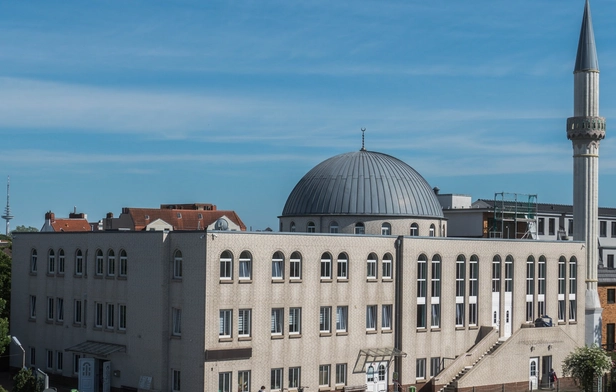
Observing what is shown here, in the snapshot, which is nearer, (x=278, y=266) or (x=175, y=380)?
(x=175, y=380)

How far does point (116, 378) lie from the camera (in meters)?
53.9

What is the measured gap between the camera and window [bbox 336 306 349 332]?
54719 millimetres

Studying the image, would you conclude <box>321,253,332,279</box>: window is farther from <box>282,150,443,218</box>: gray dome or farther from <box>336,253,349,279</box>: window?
<box>282,150,443,218</box>: gray dome

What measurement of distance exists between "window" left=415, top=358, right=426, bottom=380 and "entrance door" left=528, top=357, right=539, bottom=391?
25.5 feet

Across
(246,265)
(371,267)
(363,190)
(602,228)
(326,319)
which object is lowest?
(326,319)

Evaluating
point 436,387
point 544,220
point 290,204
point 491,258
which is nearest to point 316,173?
point 290,204

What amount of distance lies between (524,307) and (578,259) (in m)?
6.88

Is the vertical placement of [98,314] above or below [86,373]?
above

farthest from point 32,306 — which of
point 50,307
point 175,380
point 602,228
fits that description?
point 602,228

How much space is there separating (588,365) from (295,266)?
1856 cm

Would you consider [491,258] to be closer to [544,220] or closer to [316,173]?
[316,173]

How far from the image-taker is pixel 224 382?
163 feet

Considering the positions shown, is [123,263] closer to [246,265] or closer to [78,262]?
[78,262]

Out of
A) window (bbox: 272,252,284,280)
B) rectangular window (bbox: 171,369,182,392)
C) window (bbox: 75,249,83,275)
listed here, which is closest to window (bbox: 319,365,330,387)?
window (bbox: 272,252,284,280)
